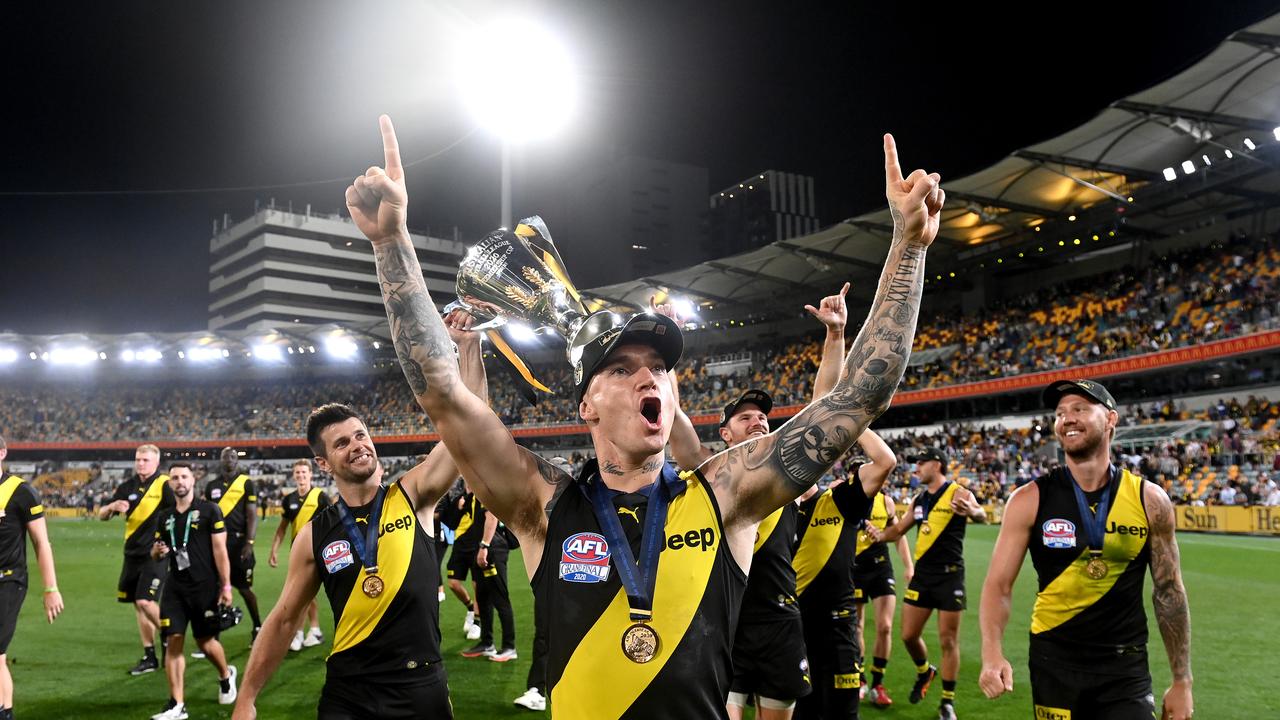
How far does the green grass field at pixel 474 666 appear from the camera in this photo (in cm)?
782

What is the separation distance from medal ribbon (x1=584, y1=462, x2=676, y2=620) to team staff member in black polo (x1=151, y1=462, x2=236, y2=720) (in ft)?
22.7

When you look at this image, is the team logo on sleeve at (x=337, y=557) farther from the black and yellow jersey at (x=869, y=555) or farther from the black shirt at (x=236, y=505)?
the black shirt at (x=236, y=505)

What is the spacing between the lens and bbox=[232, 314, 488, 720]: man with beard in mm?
4207

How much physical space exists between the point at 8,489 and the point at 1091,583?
8367 millimetres

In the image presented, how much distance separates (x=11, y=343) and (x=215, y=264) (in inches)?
2066

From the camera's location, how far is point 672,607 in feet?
7.63

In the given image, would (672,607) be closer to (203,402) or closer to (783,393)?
(783,393)

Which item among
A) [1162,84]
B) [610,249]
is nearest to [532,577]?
[1162,84]

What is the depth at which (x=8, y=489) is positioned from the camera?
7.04m

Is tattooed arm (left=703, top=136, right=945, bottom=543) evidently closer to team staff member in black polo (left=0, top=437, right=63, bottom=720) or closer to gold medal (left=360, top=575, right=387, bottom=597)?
gold medal (left=360, top=575, right=387, bottom=597)

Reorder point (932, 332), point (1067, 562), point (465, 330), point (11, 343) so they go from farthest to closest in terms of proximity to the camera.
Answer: point (11, 343) → point (932, 332) → point (1067, 562) → point (465, 330)

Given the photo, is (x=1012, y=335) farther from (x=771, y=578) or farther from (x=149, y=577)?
(x=149, y=577)

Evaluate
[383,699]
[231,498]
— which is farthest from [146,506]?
[383,699]

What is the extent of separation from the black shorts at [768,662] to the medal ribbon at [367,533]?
2.29 meters
